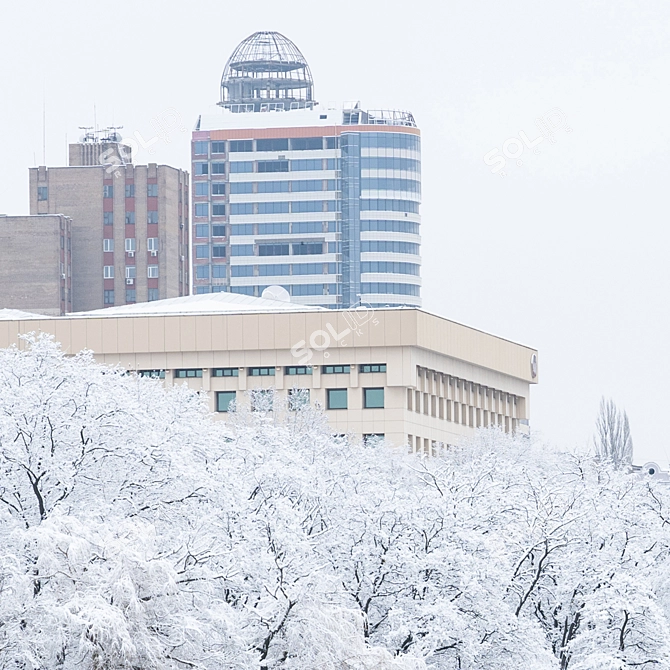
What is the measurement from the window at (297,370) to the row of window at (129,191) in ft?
255

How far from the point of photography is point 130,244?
196 meters

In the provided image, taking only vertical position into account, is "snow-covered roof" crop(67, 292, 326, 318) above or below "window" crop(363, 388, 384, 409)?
above

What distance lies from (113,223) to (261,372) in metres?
78.7

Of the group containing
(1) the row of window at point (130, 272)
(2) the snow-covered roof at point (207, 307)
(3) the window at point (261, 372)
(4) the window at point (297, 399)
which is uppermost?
(1) the row of window at point (130, 272)

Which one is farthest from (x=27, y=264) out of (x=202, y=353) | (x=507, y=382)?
(x=202, y=353)

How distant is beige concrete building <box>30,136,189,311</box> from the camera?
19512 centimetres

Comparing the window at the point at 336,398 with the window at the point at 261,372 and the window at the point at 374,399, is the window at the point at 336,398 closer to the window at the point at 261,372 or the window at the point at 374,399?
the window at the point at 374,399

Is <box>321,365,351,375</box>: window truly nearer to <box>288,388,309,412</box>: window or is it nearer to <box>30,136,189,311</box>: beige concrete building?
<box>288,388,309,412</box>: window

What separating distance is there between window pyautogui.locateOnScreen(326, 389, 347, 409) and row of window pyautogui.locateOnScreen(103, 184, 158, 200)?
78.5 metres

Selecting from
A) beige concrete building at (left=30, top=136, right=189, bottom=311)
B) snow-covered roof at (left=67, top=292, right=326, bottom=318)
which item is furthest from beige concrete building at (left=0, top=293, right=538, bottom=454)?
beige concrete building at (left=30, top=136, right=189, bottom=311)

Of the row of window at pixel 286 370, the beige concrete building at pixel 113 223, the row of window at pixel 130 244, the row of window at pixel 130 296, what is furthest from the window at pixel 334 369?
the row of window at pixel 130 244

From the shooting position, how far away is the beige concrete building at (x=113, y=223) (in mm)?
195125

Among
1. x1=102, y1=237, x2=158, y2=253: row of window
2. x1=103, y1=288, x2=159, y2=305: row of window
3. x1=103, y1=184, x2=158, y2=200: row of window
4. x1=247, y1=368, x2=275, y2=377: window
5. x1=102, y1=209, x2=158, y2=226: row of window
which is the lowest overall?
x1=247, y1=368, x2=275, y2=377: window

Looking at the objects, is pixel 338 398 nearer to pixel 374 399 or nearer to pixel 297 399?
pixel 374 399
